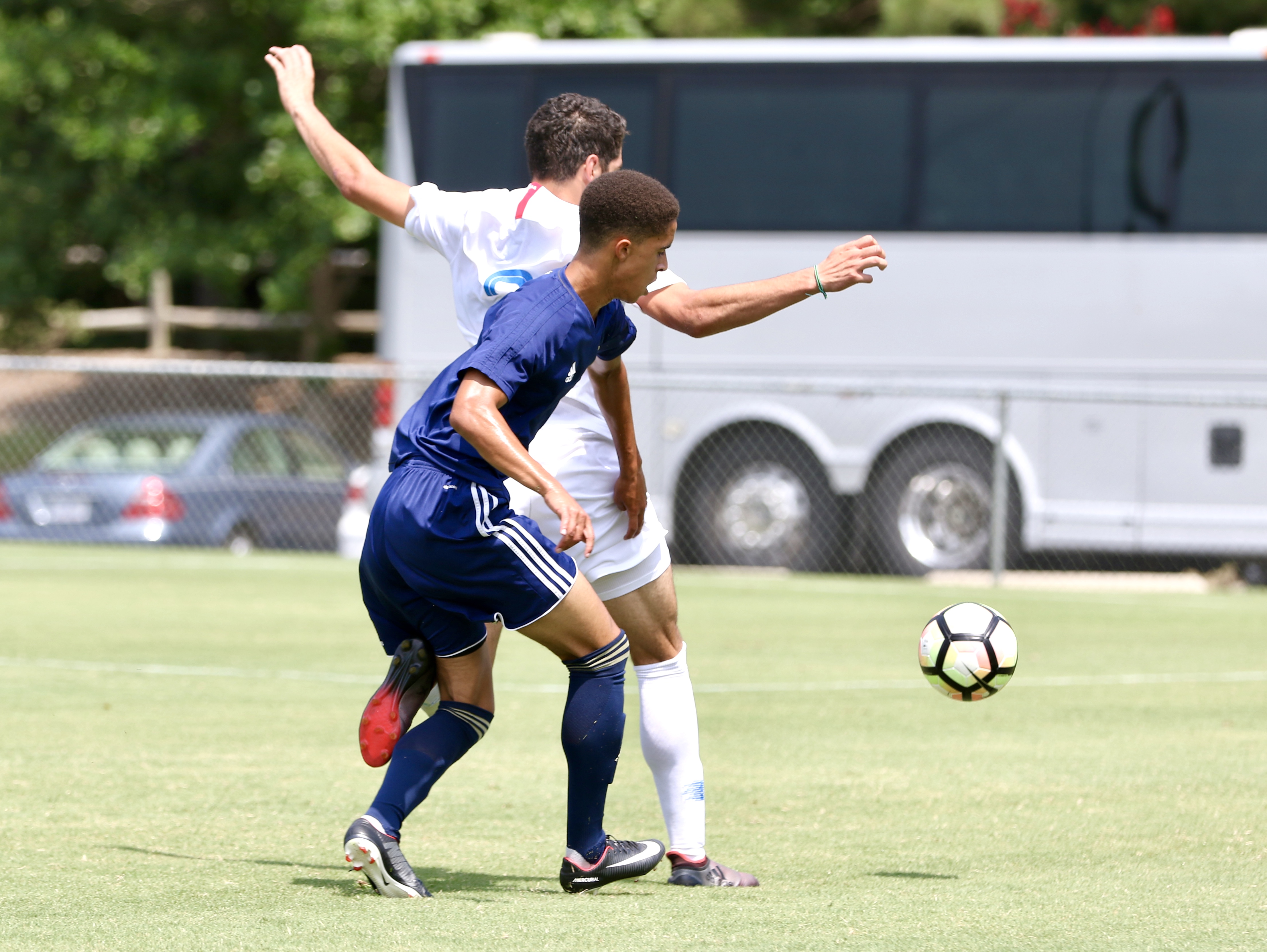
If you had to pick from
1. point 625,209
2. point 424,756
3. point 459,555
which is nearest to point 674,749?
point 424,756

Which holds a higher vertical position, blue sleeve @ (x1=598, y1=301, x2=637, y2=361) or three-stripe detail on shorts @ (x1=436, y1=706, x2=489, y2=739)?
blue sleeve @ (x1=598, y1=301, x2=637, y2=361)

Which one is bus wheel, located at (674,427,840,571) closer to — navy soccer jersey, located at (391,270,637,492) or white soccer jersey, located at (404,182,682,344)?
white soccer jersey, located at (404,182,682,344)

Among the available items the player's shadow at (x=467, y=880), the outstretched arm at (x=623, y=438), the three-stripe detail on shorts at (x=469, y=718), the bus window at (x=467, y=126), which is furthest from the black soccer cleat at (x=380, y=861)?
the bus window at (x=467, y=126)

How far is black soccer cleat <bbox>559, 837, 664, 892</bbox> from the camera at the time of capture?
4535 millimetres

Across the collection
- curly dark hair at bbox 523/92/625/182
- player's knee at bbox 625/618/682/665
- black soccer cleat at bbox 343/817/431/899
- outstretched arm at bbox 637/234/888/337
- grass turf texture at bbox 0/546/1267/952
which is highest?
curly dark hair at bbox 523/92/625/182

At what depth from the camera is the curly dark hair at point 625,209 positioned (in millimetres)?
4316

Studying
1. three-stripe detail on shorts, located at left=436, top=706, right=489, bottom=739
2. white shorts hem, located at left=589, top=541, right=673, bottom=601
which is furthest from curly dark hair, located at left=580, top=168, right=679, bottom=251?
three-stripe detail on shorts, located at left=436, top=706, right=489, bottom=739

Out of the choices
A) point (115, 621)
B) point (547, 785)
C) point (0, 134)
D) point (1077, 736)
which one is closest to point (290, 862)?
point (547, 785)

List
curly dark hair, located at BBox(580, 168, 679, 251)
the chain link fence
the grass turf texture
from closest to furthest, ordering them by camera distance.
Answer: the grass turf texture
curly dark hair, located at BBox(580, 168, 679, 251)
the chain link fence

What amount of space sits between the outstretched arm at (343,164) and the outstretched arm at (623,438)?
744mm

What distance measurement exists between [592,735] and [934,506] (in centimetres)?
1150

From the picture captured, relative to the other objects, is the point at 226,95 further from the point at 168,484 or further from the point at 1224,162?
the point at 1224,162

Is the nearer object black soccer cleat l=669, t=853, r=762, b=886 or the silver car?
black soccer cleat l=669, t=853, r=762, b=886

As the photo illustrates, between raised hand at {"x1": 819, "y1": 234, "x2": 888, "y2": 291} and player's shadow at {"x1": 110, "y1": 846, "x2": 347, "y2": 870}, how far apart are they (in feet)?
6.53
